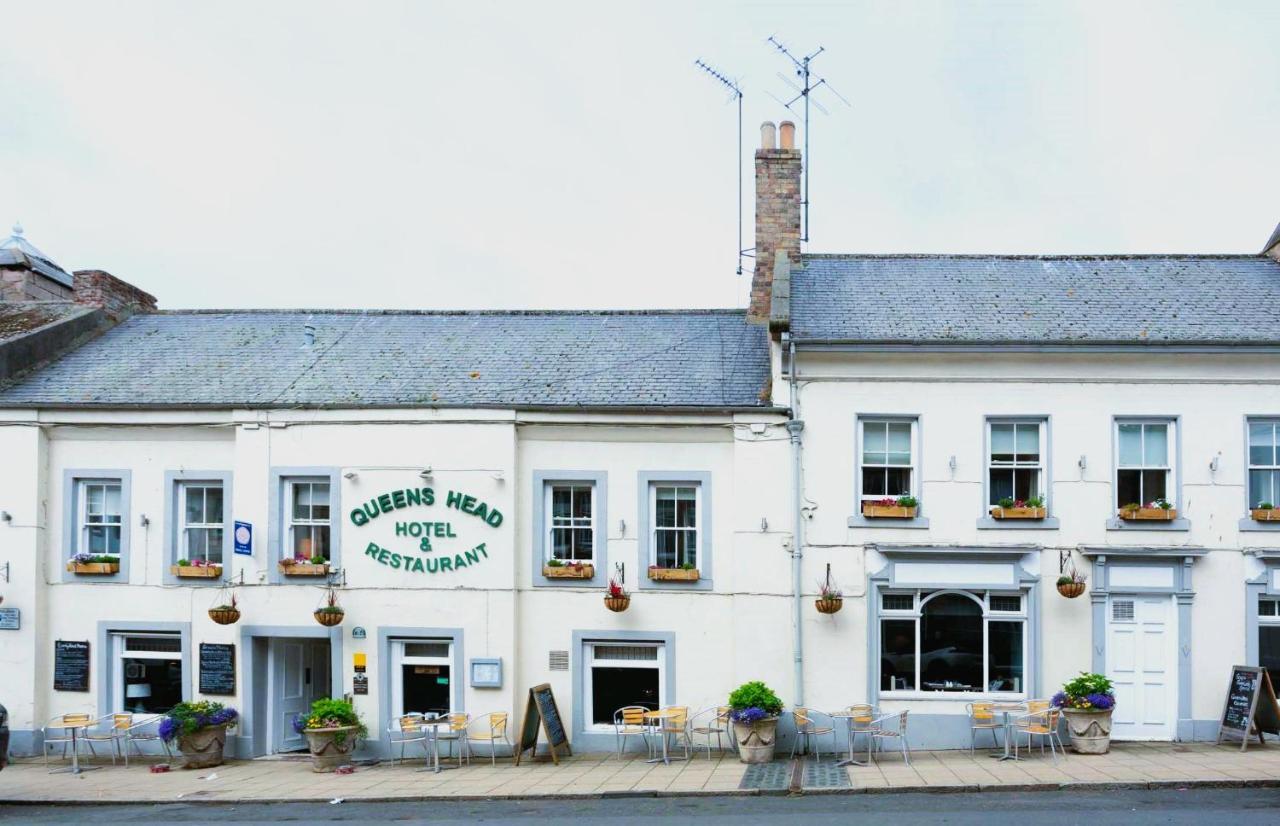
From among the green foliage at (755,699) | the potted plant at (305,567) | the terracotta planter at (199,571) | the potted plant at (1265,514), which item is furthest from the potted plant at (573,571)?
the potted plant at (1265,514)

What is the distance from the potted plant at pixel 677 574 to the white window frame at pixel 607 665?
1061mm

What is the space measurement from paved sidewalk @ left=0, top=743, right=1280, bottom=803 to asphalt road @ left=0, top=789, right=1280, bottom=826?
0.73 feet

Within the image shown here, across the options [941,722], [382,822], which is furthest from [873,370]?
[382,822]

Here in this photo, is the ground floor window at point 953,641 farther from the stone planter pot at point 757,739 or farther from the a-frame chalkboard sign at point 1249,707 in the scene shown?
the a-frame chalkboard sign at point 1249,707

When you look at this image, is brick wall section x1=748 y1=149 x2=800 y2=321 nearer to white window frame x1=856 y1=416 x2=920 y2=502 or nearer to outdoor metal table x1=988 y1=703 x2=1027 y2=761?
white window frame x1=856 y1=416 x2=920 y2=502

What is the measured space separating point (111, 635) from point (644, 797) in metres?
9.63

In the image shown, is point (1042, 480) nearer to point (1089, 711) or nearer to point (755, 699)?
point (1089, 711)

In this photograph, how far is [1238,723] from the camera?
1559 cm

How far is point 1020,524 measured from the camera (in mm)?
16391

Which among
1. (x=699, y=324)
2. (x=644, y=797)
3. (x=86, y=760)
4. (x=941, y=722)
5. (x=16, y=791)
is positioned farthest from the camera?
(x=699, y=324)

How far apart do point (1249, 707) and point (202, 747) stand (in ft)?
50.6

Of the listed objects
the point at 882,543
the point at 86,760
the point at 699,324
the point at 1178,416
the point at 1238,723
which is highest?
the point at 699,324

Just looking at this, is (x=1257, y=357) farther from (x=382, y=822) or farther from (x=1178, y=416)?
(x=382, y=822)

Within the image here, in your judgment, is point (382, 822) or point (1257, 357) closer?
point (382, 822)
